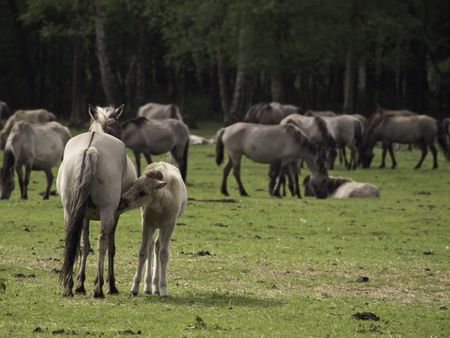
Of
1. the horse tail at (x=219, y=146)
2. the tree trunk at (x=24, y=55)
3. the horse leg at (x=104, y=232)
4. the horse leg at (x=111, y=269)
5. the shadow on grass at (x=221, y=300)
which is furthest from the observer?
the tree trunk at (x=24, y=55)

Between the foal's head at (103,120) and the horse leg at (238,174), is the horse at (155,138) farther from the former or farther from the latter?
the foal's head at (103,120)

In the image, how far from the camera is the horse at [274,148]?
2816 centimetres

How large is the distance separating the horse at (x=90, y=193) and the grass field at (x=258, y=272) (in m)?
0.46

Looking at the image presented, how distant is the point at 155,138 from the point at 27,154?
5.99m

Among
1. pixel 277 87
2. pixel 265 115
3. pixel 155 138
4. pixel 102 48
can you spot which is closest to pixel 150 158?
pixel 155 138

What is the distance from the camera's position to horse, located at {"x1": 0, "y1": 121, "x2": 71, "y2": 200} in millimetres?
24594

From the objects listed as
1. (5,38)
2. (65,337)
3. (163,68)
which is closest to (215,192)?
(65,337)

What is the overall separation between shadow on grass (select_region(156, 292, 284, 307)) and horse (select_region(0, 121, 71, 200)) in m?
→ 12.7

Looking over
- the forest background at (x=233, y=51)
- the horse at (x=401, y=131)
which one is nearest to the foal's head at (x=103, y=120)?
the horse at (x=401, y=131)

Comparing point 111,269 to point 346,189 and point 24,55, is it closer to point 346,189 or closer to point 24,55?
point 346,189

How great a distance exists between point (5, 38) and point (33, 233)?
49651 mm

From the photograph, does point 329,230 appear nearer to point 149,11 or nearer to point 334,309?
point 334,309

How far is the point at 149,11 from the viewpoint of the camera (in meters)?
56.7

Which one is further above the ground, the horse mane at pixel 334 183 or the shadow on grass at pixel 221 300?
the shadow on grass at pixel 221 300
